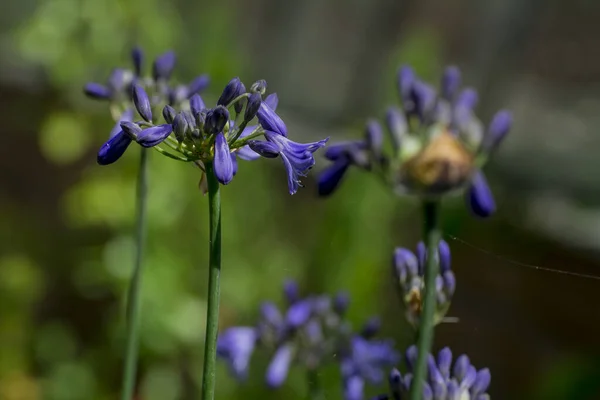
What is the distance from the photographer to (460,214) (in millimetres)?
2492

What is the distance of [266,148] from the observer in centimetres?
67

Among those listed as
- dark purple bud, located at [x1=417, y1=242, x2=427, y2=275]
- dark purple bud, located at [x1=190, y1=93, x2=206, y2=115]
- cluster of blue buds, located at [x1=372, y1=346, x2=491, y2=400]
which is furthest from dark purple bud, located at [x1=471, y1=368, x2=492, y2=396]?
dark purple bud, located at [x1=190, y1=93, x2=206, y2=115]

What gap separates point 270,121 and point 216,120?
47 millimetres

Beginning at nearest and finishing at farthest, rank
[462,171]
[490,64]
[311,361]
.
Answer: [462,171], [311,361], [490,64]

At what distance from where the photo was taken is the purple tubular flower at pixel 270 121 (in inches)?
27.2

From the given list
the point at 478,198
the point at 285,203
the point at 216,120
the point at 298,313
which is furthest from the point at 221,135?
the point at 285,203

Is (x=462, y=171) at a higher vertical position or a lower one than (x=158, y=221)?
lower

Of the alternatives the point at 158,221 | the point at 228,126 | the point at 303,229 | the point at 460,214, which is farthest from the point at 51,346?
the point at 228,126

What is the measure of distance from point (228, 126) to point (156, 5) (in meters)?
1.73

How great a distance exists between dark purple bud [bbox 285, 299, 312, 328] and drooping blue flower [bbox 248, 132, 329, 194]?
1.30ft

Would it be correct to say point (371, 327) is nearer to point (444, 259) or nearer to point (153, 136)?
point (444, 259)

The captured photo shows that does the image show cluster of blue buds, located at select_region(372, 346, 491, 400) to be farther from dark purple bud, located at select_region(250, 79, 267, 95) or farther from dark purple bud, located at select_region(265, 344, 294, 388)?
dark purple bud, located at select_region(265, 344, 294, 388)

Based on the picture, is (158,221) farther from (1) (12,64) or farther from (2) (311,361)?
(1) (12,64)

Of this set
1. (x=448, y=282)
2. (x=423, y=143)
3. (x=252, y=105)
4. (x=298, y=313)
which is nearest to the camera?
(x=252, y=105)
